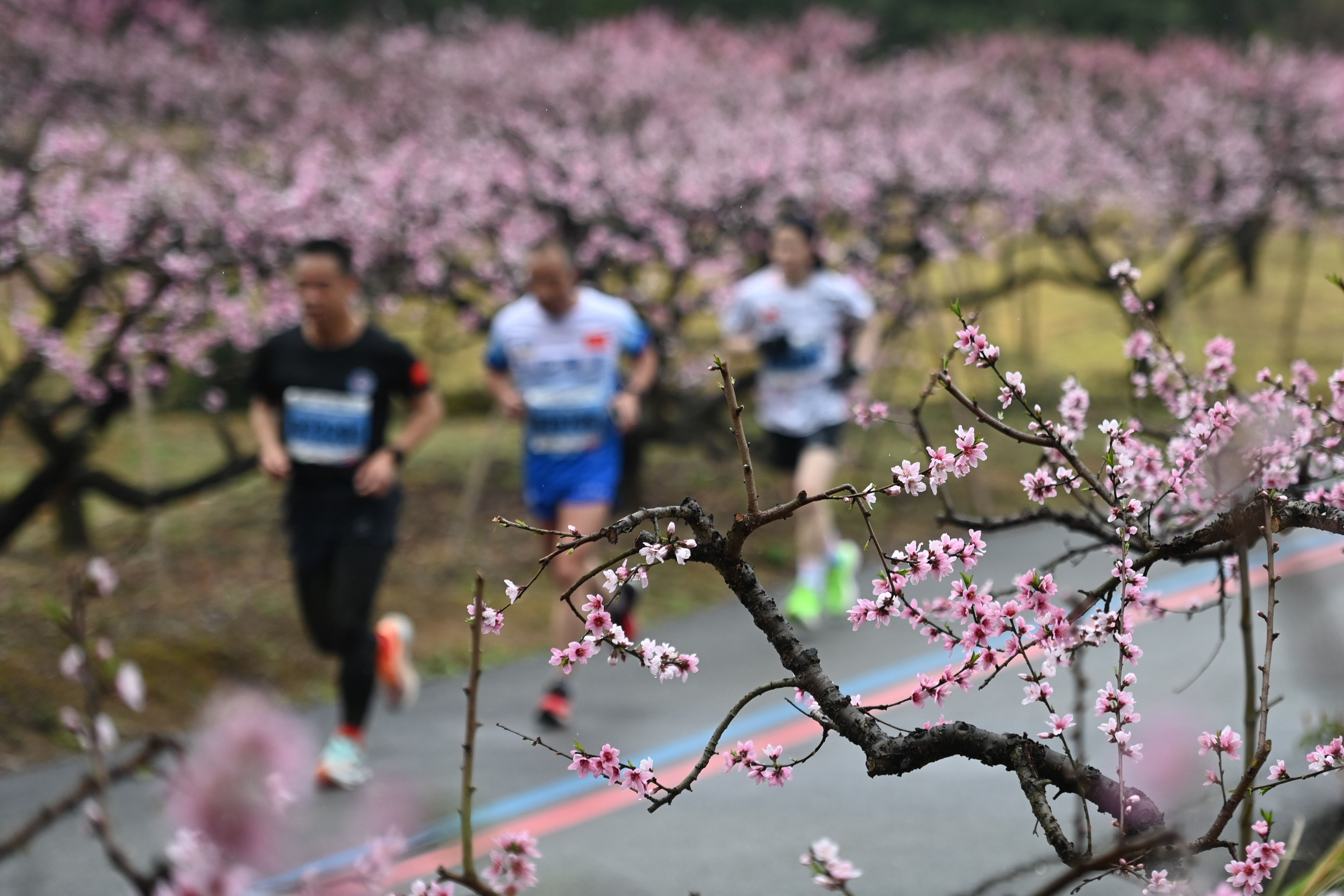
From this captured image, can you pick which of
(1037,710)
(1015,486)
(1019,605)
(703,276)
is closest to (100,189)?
(703,276)

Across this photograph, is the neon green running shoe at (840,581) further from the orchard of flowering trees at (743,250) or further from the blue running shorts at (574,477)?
the blue running shorts at (574,477)

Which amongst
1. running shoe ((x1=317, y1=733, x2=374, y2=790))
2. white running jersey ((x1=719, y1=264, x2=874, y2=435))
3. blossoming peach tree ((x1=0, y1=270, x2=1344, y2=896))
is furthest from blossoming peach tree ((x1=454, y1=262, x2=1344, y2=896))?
white running jersey ((x1=719, y1=264, x2=874, y2=435))

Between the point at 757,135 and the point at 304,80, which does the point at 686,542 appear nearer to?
the point at 757,135

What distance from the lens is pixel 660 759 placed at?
573 centimetres

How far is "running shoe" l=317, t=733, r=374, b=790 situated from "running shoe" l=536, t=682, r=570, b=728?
74 centimetres

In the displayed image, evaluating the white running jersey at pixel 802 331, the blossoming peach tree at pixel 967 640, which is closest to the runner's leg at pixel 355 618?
the white running jersey at pixel 802 331

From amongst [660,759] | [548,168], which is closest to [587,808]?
[660,759]

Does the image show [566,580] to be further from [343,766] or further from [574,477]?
Answer: [343,766]

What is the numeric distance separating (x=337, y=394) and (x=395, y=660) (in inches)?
42.8

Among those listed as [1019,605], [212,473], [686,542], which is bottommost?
[212,473]

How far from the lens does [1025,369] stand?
52.6 ft

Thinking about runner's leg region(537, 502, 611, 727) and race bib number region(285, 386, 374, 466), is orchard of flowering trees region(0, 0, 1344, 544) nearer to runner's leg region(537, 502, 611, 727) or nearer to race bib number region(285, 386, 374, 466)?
runner's leg region(537, 502, 611, 727)

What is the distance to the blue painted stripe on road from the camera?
4758 mm

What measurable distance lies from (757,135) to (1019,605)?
11.5 m
